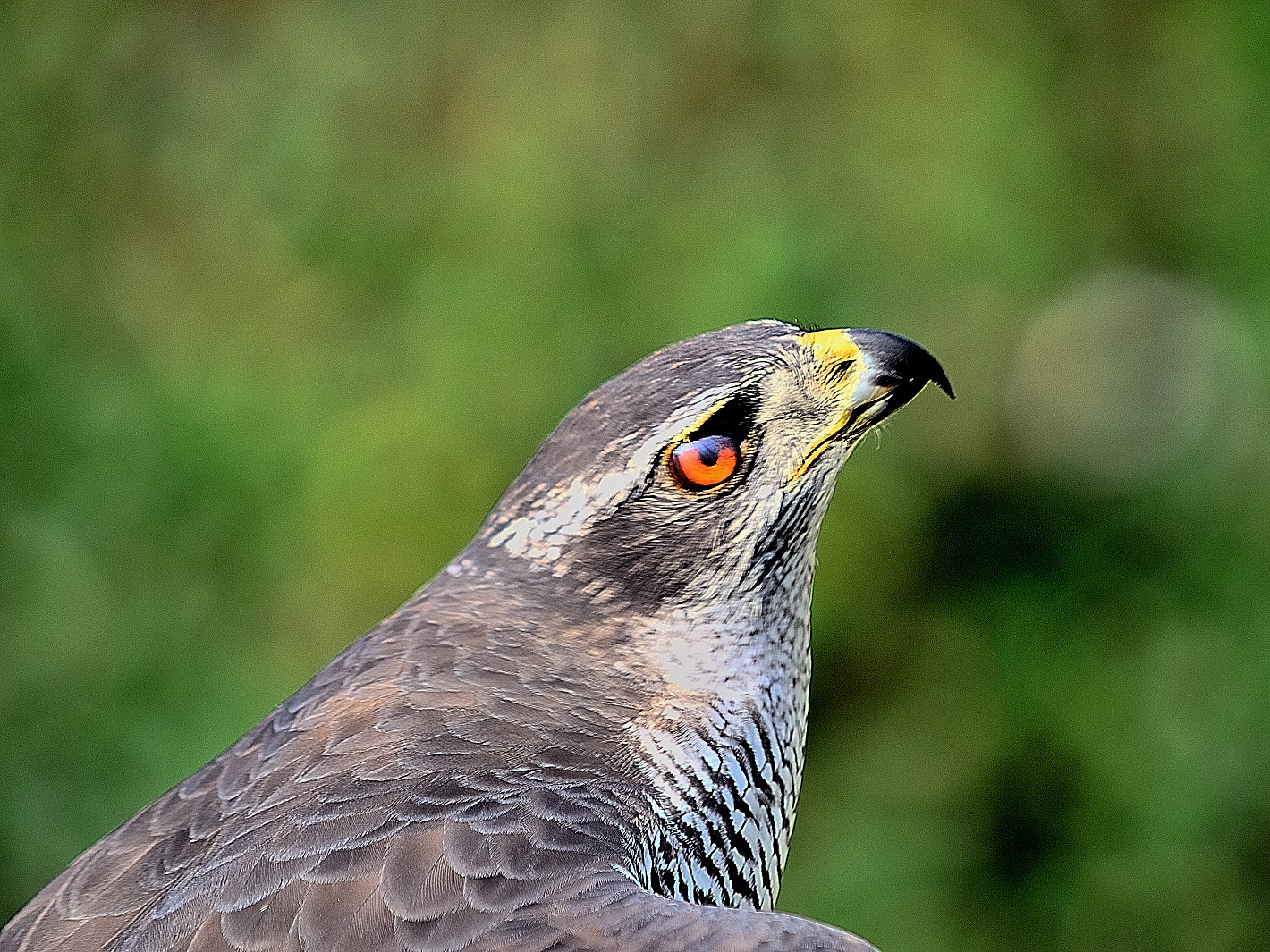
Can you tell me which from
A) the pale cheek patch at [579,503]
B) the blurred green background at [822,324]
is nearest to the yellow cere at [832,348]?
the pale cheek patch at [579,503]

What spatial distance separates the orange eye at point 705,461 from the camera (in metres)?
2.34

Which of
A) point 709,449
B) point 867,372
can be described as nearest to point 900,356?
point 867,372

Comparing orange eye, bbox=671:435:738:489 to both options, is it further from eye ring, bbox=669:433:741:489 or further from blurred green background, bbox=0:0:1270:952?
blurred green background, bbox=0:0:1270:952

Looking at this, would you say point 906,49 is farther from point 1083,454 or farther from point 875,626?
point 875,626

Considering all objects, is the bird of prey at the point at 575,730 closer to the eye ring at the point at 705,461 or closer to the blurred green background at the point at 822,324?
the eye ring at the point at 705,461

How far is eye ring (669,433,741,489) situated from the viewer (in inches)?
92.0

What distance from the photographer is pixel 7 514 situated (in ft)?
15.4

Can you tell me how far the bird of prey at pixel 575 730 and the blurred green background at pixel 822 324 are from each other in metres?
1.78

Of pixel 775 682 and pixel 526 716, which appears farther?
pixel 775 682

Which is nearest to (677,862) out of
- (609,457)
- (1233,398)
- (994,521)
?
(609,457)

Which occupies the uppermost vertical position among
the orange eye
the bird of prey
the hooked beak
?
the hooked beak

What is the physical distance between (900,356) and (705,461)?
376 mm

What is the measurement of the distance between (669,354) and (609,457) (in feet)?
0.67

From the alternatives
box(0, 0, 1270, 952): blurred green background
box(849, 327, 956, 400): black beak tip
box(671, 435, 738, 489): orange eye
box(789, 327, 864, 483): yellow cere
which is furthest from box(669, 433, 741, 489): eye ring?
box(0, 0, 1270, 952): blurred green background
